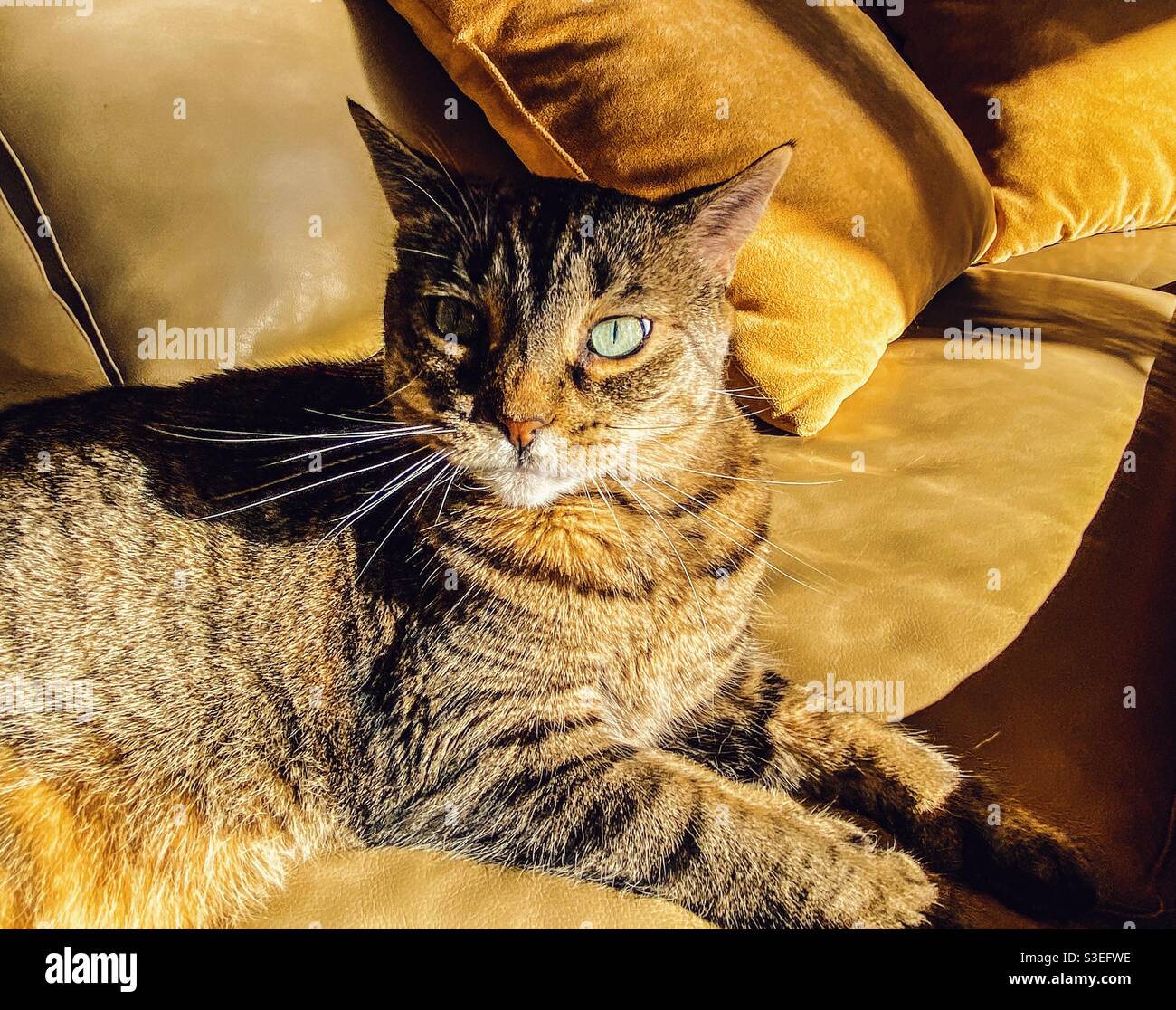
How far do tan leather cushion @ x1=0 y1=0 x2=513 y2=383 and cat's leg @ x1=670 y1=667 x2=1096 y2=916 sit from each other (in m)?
0.54

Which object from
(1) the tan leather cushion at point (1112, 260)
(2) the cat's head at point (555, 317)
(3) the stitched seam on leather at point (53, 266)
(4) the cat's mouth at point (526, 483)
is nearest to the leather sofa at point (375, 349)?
(3) the stitched seam on leather at point (53, 266)

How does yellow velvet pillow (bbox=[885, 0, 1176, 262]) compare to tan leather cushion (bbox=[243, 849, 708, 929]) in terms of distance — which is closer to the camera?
tan leather cushion (bbox=[243, 849, 708, 929])

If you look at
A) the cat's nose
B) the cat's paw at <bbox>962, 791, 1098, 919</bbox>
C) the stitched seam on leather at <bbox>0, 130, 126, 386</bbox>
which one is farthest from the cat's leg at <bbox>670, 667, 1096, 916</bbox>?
the stitched seam on leather at <bbox>0, 130, 126, 386</bbox>

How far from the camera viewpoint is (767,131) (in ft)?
2.92

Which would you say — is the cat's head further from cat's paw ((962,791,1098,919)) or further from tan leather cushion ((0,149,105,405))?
cat's paw ((962,791,1098,919))

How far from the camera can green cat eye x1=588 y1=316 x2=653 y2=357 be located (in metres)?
0.73

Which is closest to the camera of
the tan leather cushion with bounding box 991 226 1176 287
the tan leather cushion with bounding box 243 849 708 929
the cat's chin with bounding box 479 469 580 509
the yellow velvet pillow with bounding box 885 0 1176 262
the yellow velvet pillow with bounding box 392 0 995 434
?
the tan leather cushion with bounding box 243 849 708 929

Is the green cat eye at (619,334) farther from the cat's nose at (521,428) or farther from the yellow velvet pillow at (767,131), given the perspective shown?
the yellow velvet pillow at (767,131)

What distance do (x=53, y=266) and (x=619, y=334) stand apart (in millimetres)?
537

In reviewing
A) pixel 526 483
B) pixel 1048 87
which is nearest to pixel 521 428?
pixel 526 483

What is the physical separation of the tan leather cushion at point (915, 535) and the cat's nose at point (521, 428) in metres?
0.34

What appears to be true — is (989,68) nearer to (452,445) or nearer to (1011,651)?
(1011,651)

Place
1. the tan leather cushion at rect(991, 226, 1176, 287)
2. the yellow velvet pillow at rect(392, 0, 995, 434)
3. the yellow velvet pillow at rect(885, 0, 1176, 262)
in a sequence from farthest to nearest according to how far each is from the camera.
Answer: the tan leather cushion at rect(991, 226, 1176, 287) → the yellow velvet pillow at rect(885, 0, 1176, 262) → the yellow velvet pillow at rect(392, 0, 995, 434)

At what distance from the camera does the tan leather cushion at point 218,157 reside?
0.77 meters
